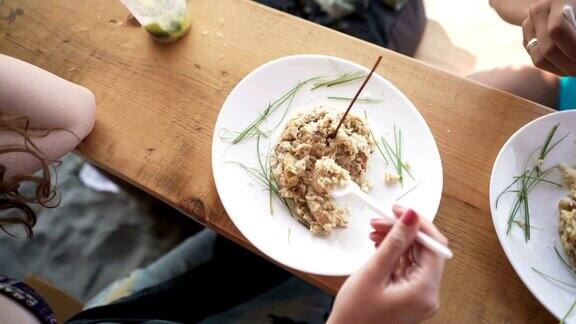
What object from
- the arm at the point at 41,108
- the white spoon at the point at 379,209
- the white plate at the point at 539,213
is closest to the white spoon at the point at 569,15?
the white plate at the point at 539,213

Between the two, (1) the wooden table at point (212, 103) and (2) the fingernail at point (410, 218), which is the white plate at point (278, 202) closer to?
(1) the wooden table at point (212, 103)

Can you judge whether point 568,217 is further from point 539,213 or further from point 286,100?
point 286,100

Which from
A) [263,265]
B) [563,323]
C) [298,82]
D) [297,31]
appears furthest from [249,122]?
[563,323]

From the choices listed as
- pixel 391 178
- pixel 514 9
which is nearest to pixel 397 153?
pixel 391 178

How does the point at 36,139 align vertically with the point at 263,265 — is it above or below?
above

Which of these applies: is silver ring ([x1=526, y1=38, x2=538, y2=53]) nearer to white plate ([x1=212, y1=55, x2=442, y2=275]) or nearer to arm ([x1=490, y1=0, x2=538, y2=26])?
arm ([x1=490, y1=0, x2=538, y2=26])

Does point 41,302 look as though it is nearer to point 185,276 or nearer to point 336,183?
point 185,276

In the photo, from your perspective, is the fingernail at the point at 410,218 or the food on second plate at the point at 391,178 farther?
the food on second plate at the point at 391,178

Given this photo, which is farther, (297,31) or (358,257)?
(297,31)

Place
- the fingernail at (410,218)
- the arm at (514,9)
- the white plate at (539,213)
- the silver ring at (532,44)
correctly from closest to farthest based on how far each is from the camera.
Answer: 1. the fingernail at (410,218)
2. the white plate at (539,213)
3. the silver ring at (532,44)
4. the arm at (514,9)
